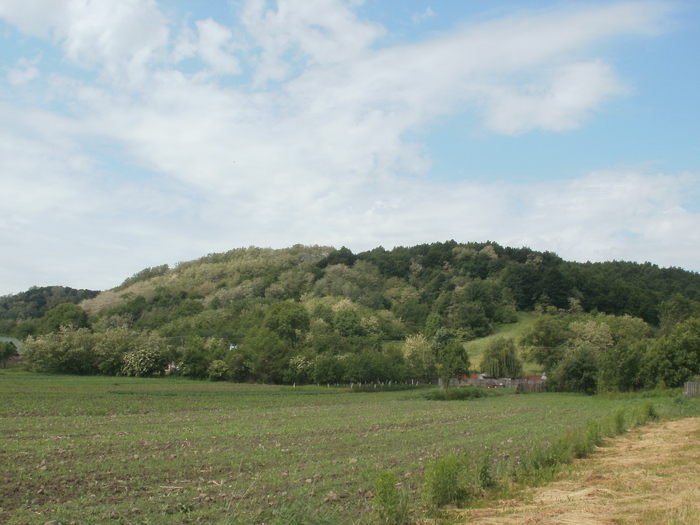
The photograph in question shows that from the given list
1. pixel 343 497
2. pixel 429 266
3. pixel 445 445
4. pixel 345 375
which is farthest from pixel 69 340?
pixel 429 266

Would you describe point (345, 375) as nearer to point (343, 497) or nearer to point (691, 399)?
point (691, 399)

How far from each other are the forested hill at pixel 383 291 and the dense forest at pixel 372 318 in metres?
0.42

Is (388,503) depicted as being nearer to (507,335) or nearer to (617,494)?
(617,494)

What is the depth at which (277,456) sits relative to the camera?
1711 cm

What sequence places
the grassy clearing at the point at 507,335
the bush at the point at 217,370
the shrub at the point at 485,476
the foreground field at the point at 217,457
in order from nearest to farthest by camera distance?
the foreground field at the point at 217,457 < the shrub at the point at 485,476 < the bush at the point at 217,370 < the grassy clearing at the point at 507,335

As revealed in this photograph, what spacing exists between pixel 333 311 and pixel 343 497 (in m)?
101

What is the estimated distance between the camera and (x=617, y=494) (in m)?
12.0

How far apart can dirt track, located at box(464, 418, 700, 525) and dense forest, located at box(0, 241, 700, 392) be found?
45.3 metres

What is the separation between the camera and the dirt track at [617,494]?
32.6 feet

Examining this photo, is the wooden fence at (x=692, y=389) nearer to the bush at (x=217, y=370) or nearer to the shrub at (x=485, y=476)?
the shrub at (x=485, y=476)

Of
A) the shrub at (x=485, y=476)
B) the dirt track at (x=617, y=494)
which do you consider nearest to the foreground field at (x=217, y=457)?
the shrub at (x=485, y=476)

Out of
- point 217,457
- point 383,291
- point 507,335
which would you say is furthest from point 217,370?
point 383,291

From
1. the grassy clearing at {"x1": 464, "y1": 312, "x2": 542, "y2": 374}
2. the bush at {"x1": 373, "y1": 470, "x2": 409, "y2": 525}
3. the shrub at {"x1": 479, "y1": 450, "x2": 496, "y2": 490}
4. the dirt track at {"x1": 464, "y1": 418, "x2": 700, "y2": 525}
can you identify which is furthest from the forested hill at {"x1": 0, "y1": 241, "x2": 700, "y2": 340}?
the bush at {"x1": 373, "y1": 470, "x2": 409, "y2": 525}

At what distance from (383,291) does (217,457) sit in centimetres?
13000
